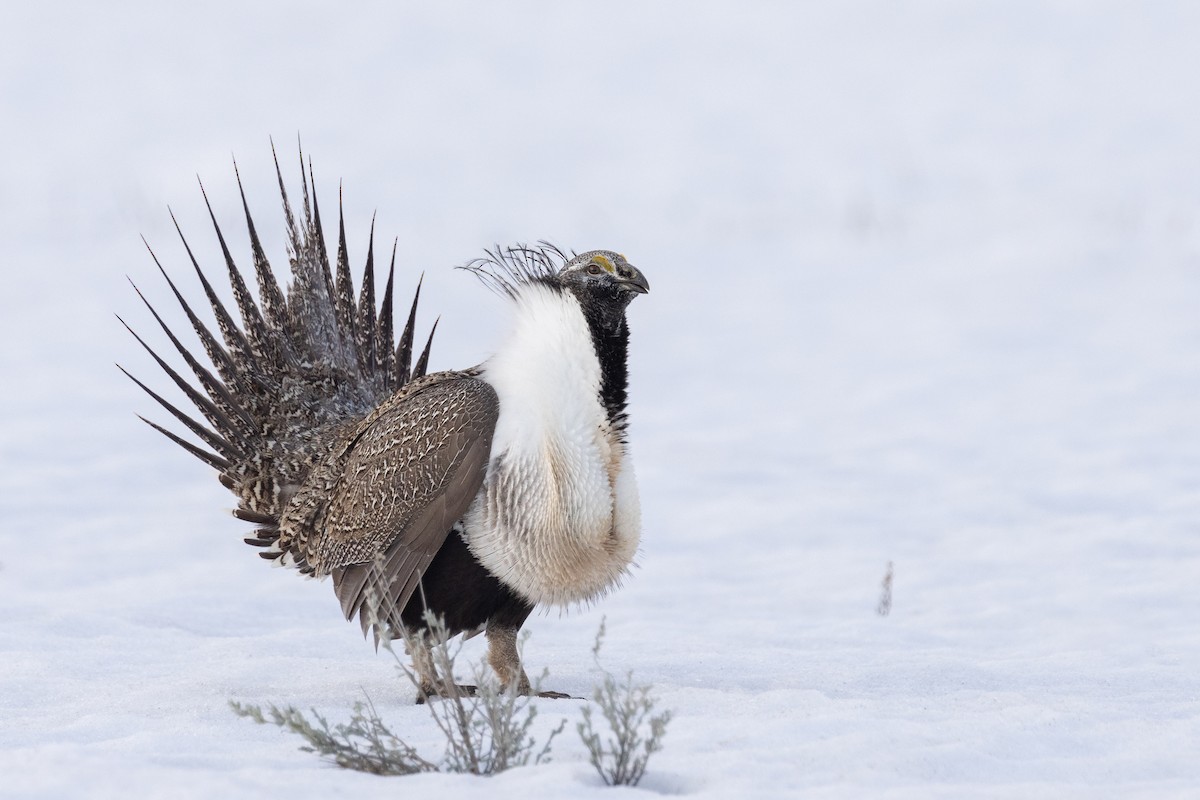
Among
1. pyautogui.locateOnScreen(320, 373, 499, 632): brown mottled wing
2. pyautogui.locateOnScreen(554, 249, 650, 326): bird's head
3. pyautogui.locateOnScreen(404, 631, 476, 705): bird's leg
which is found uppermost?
pyautogui.locateOnScreen(554, 249, 650, 326): bird's head

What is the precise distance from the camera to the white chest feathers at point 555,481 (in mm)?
4156

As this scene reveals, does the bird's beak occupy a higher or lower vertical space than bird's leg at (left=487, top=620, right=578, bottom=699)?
higher

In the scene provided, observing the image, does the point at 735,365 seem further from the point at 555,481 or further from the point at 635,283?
the point at 555,481

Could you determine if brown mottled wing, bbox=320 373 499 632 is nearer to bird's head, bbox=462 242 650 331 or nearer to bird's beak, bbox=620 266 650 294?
bird's head, bbox=462 242 650 331

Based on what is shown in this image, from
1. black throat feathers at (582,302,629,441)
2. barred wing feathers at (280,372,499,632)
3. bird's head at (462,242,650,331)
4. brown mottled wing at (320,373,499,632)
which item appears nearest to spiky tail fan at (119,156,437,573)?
Answer: barred wing feathers at (280,372,499,632)

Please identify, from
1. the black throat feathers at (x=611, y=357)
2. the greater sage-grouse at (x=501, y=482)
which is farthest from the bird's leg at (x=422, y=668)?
the black throat feathers at (x=611, y=357)

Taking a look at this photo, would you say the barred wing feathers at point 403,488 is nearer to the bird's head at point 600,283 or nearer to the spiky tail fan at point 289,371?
the bird's head at point 600,283

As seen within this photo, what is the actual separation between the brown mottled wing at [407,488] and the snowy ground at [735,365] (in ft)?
1.16

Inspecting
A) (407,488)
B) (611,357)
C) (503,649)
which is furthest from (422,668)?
(611,357)

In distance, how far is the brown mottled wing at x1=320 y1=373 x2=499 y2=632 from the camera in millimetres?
4230

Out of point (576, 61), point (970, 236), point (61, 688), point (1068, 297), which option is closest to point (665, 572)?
point (61, 688)

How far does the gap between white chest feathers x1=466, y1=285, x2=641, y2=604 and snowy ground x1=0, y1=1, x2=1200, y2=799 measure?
1.41 ft

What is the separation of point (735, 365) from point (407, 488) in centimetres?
728

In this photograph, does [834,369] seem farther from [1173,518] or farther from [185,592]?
[185,592]
